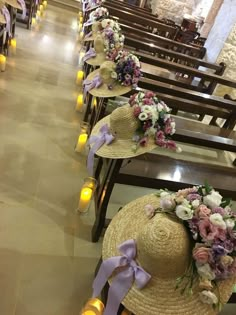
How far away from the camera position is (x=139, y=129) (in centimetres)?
161

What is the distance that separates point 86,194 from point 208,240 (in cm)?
124

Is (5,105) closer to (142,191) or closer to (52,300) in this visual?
(142,191)

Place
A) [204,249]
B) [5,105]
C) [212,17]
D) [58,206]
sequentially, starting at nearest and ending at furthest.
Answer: [204,249] < [58,206] < [5,105] < [212,17]

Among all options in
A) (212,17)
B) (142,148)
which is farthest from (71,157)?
(212,17)

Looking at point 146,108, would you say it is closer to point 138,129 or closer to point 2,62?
point 138,129

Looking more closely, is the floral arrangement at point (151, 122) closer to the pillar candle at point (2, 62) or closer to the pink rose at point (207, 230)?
the pink rose at point (207, 230)

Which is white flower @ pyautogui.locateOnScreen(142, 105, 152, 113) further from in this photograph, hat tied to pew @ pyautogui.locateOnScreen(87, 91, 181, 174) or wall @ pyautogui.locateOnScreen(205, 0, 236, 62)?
wall @ pyautogui.locateOnScreen(205, 0, 236, 62)

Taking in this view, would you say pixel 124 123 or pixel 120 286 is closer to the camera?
pixel 120 286

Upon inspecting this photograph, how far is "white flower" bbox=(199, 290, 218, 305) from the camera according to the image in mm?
992

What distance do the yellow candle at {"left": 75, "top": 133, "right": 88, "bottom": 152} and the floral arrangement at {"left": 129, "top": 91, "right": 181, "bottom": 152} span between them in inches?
47.5

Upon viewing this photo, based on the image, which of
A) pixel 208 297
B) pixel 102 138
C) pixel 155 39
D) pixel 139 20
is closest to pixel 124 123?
pixel 102 138

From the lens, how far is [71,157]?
111 inches

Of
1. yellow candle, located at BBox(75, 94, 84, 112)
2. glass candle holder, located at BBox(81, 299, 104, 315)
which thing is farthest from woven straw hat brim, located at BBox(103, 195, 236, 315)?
yellow candle, located at BBox(75, 94, 84, 112)

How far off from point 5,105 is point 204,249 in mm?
2863
